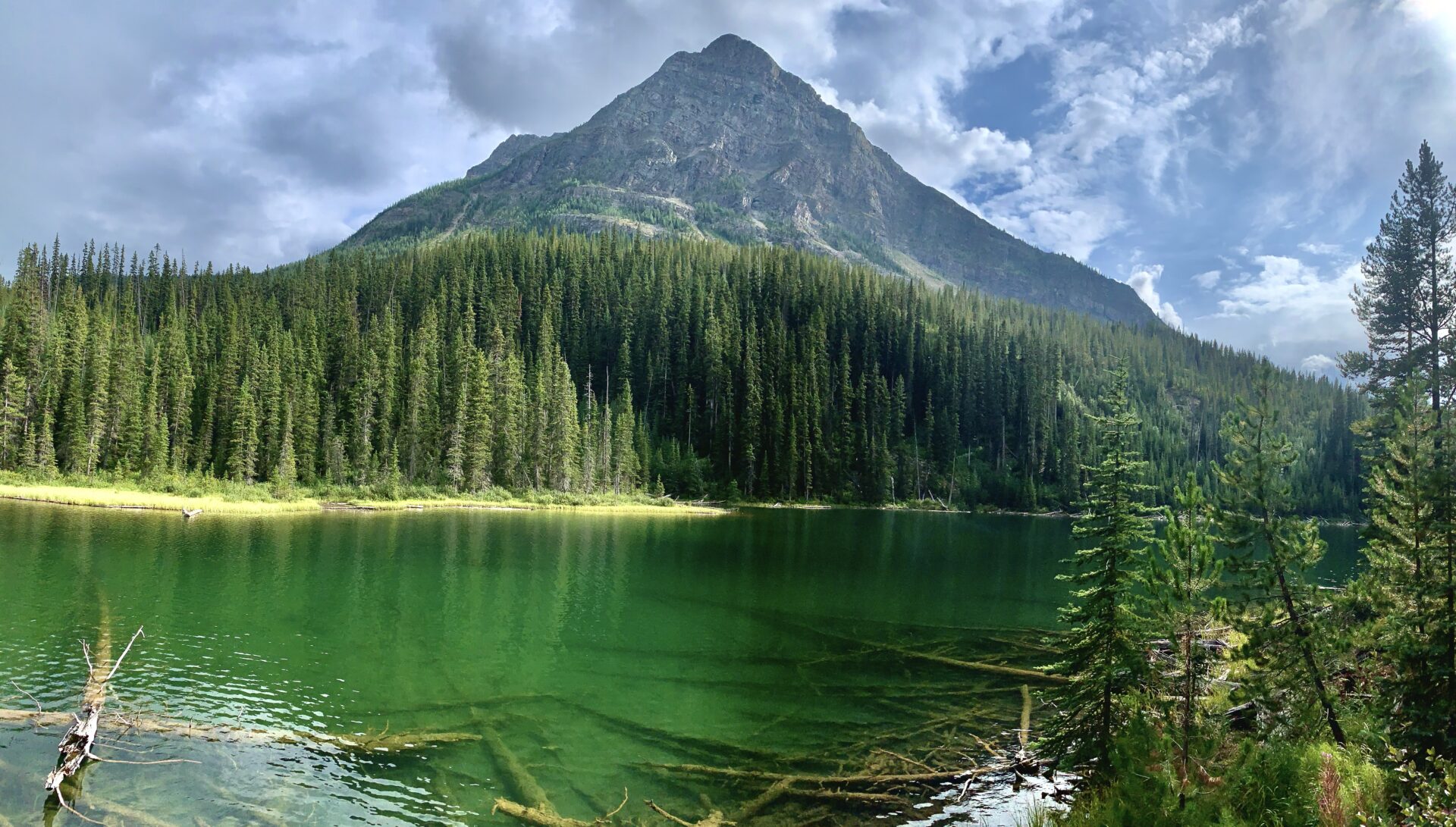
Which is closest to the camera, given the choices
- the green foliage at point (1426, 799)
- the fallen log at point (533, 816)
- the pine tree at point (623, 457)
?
the green foliage at point (1426, 799)

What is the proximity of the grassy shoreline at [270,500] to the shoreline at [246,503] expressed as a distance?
67 mm

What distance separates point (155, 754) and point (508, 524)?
58054mm

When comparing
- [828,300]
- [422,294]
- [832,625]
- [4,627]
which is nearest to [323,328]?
[422,294]

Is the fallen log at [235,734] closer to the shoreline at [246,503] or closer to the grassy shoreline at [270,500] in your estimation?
the shoreline at [246,503]

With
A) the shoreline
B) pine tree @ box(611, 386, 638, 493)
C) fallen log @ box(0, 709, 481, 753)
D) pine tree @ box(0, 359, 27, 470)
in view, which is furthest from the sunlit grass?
fallen log @ box(0, 709, 481, 753)

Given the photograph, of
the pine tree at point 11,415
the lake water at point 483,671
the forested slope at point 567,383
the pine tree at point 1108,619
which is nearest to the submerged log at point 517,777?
the lake water at point 483,671

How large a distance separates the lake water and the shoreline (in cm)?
1519

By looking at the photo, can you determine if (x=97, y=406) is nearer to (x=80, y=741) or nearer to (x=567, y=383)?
(x=567, y=383)

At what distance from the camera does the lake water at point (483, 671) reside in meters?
15.7

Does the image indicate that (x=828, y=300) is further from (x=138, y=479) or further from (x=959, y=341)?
(x=138, y=479)

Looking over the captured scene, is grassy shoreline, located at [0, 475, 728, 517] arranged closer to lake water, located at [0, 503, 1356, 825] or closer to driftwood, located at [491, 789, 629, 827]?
lake water, located at [0, 503, 1356, 825]

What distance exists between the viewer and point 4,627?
83.5 feet

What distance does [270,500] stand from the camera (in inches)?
3086

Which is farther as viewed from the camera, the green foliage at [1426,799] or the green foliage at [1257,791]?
the green foliage at [1257,791]
